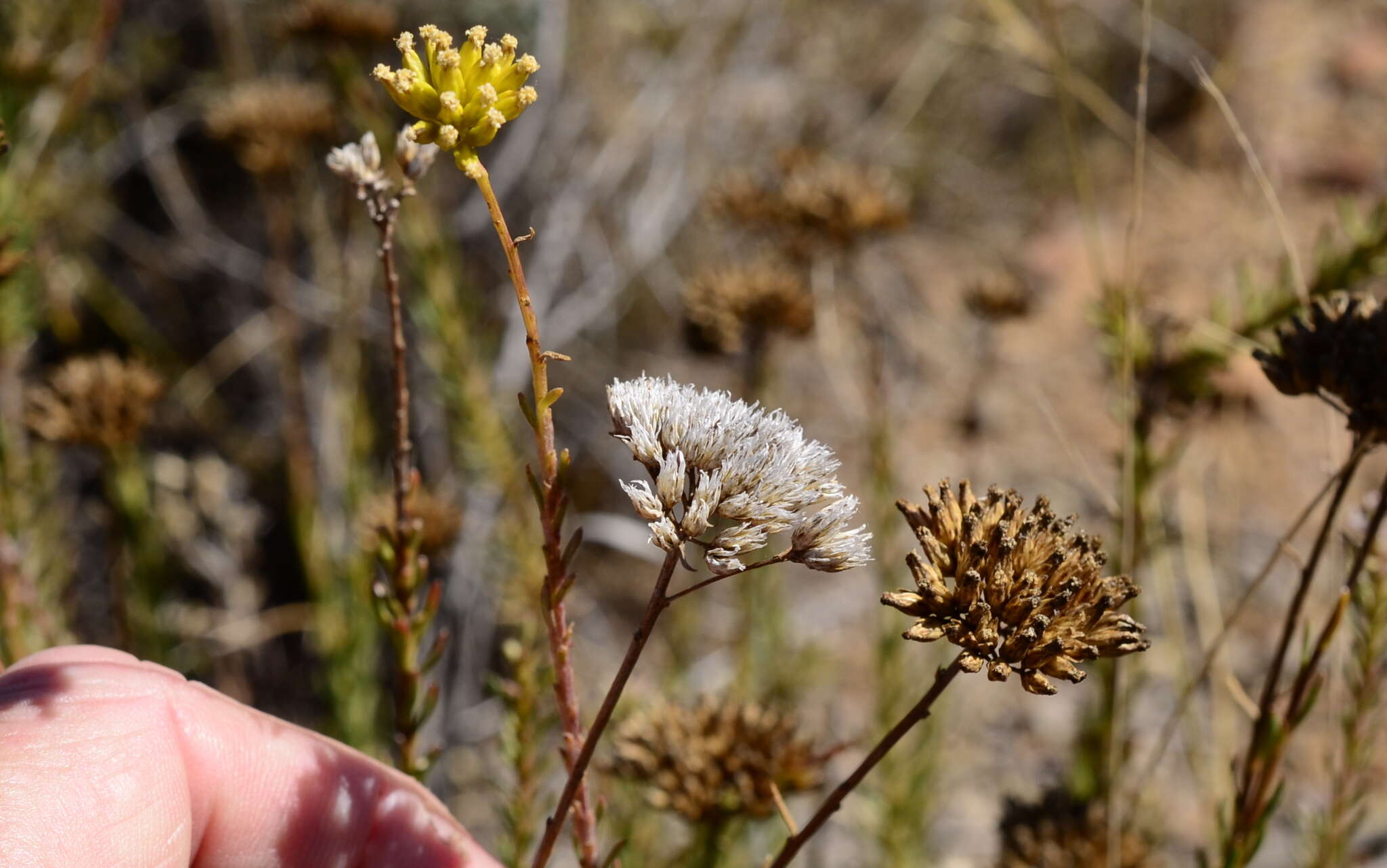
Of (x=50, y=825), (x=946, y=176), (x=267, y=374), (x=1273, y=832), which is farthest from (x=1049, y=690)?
(x=946, y=176)

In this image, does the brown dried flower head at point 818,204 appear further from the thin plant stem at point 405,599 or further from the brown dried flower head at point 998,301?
the thin plant stem at point 405,599

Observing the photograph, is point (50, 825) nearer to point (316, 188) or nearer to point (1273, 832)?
point (316, 188)

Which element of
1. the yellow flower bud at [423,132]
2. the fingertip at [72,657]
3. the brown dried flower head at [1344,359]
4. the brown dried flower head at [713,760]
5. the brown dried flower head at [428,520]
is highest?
the brown dried flower head at [1344,359]

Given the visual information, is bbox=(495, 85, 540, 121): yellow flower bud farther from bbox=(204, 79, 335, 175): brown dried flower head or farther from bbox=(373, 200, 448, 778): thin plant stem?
bbox=(204, 79, 335, 175): brown dried flower head

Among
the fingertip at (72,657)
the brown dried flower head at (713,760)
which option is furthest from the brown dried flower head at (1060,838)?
the fingertip at (72,657)

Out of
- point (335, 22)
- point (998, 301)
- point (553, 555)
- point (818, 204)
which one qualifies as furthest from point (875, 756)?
point (335, 22)

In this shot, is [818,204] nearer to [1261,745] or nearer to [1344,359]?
[1344,359]
